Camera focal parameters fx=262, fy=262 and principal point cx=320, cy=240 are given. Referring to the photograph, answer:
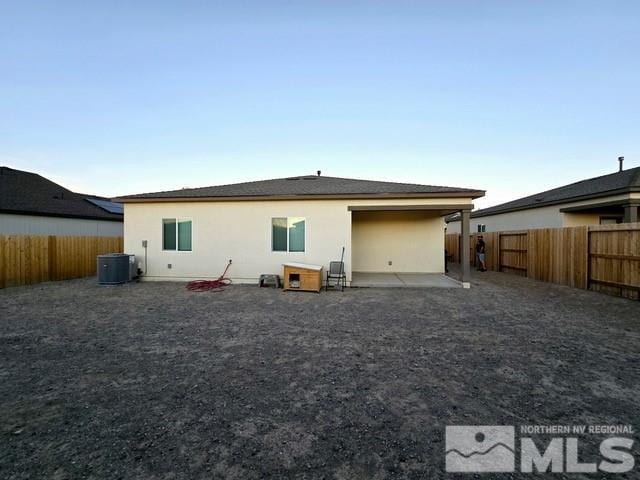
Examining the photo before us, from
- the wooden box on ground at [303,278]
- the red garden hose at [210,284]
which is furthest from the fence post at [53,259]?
the wooden box on ground at [303,278]

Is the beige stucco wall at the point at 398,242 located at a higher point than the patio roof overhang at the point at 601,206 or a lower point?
lower

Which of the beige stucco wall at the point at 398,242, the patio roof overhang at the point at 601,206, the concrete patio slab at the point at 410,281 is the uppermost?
the patio roof overhang at the point at 601,206

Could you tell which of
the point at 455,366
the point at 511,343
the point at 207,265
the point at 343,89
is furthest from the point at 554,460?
the point at 343,89

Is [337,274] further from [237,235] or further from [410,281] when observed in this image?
[237,235]

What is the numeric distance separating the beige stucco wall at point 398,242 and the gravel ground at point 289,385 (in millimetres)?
5466

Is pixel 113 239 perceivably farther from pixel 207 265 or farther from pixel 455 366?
pixel 455 366

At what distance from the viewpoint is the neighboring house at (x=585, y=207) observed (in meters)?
9.62

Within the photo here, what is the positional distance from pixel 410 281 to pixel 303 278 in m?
3.97

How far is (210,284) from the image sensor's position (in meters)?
8.87

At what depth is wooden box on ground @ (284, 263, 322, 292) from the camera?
26.2 feet

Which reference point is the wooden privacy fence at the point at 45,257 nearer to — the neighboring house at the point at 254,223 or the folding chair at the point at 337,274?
the neighboring house at the point at 254,223

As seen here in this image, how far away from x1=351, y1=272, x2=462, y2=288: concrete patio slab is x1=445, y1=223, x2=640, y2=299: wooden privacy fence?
3681 millimetres

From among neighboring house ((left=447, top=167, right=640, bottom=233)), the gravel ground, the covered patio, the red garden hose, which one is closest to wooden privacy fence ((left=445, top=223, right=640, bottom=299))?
the gravel ground

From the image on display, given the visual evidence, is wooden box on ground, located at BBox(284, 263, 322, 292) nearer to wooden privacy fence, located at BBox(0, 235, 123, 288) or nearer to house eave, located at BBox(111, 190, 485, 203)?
house eave, located at BBox(111, 190, 485, 203)
